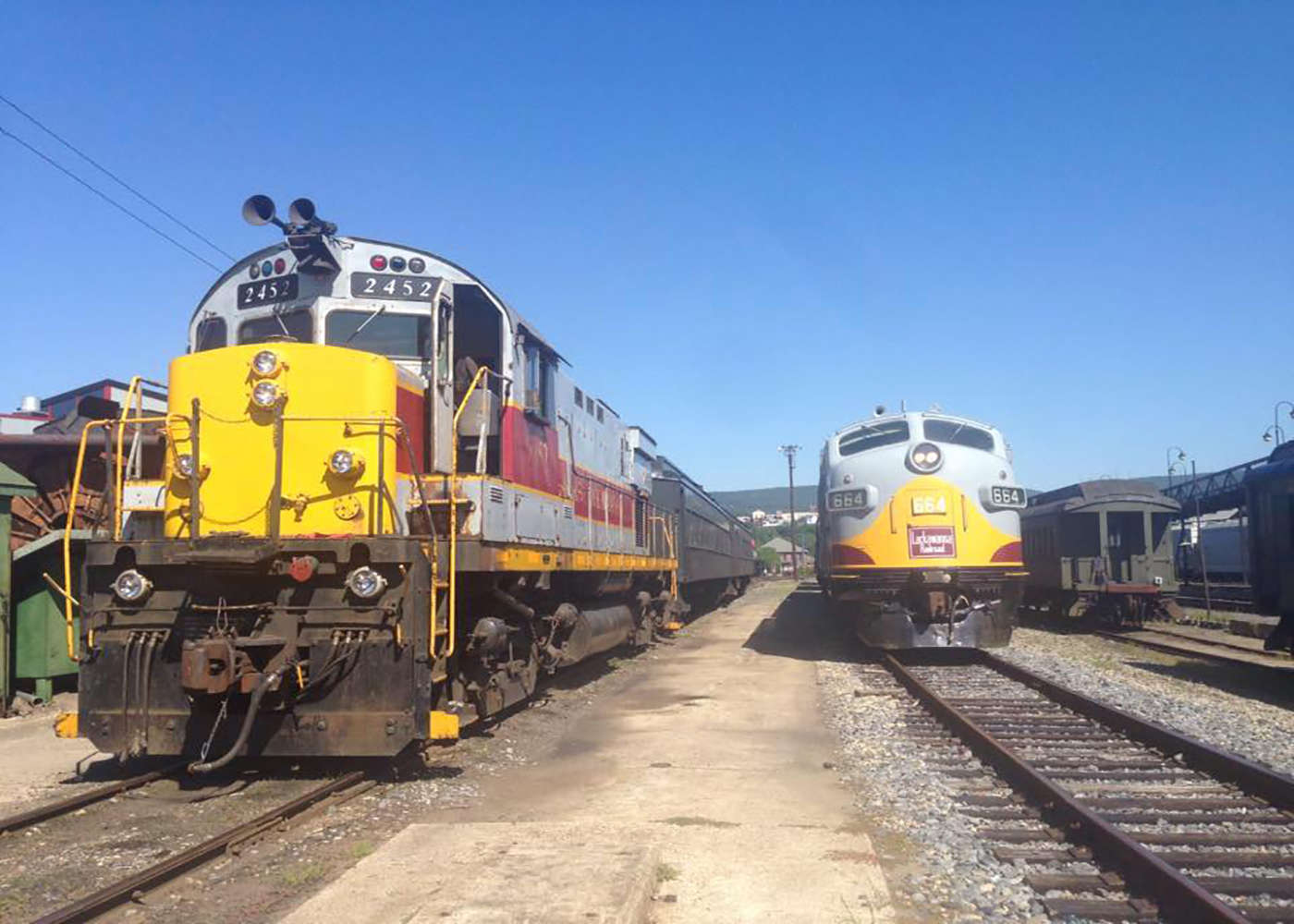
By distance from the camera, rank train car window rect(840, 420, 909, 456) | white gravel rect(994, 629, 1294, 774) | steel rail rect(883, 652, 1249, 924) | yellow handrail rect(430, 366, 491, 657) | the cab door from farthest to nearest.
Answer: train car window rect(840, 420, 909, 456) → white gravel rect(994, 629, 1294, 774) → the cab door → yellow handrail rect(430, 366, 491, 657) → steel rail rect(883, 652, 1249, 924)

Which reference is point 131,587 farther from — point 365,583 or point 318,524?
point 365,583

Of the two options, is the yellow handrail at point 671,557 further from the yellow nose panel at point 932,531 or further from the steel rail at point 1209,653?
the steel rail at point 1209,653

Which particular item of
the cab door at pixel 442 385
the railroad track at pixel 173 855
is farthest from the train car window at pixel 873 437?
the railroad track at pixel 173 855

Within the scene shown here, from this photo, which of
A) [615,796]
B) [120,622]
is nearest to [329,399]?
[120,622]

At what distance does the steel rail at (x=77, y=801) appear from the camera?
5.55 m

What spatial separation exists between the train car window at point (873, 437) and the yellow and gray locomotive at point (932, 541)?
7.7 inches

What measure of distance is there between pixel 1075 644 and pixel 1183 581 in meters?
19.3

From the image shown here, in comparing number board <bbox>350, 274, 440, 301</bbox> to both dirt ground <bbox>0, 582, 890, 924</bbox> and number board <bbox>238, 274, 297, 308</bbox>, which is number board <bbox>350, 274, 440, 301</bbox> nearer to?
number board <bbox>238, 274, 297, 308</bbox>

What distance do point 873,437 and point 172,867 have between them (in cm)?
1143

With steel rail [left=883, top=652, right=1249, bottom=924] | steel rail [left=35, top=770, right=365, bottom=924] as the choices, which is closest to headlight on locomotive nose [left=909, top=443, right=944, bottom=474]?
steel rail [left=883, top=652, right=1249, bottom=924]

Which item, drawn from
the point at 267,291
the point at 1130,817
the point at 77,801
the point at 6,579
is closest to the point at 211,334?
the point at 267,291

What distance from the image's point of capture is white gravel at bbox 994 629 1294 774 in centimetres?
810

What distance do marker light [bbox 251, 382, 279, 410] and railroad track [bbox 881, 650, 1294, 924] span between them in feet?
17.7

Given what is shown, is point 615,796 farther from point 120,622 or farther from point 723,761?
point 120,622
